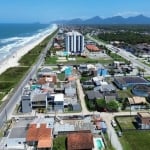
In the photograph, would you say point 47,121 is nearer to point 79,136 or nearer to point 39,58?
point 79,136

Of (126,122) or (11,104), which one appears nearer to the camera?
(126,122)

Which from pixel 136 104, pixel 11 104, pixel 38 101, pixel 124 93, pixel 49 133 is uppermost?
pixel 49 133

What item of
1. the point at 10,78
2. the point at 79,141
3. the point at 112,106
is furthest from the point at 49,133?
the point at 10,78

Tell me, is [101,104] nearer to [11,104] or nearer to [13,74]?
[11,104]

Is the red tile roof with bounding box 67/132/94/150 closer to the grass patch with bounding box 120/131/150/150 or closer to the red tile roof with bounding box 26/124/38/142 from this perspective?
the red tile roof with bounding box 26/124/38/142

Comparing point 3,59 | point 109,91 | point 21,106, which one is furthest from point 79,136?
point 3,59

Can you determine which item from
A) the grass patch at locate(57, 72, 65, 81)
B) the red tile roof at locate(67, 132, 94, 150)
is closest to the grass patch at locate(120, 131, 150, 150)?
the red tile roof at locate(67, 132, 94, 150)

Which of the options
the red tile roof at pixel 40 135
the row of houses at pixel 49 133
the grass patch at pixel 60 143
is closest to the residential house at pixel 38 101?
the row of houses at pixel 49 133
